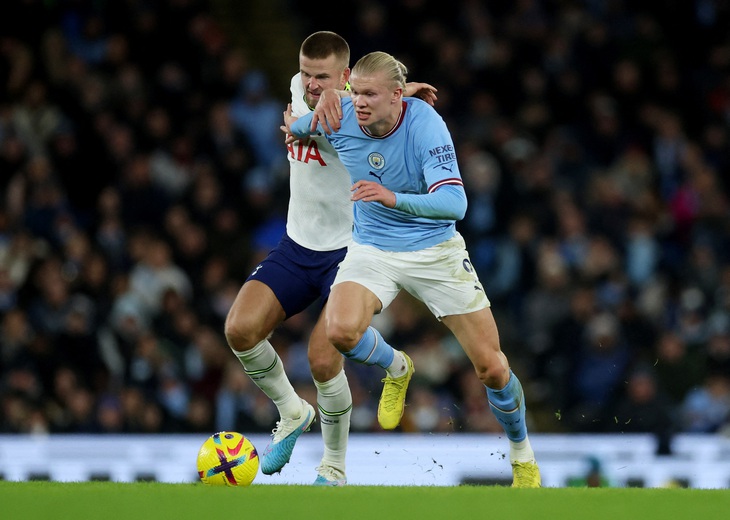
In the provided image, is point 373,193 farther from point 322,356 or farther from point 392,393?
point 392,393

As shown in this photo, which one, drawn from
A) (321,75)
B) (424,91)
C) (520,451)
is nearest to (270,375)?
(520,451)

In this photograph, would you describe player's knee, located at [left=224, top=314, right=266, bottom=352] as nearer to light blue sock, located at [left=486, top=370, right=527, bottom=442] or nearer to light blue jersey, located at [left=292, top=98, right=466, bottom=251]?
light blue jersey, located at [left=292, top=98, right=466, bottom=251]

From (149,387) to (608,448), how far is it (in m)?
4.25

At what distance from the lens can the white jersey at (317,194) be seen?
7.59 metres

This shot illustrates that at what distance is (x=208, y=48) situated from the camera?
15070 millimetres

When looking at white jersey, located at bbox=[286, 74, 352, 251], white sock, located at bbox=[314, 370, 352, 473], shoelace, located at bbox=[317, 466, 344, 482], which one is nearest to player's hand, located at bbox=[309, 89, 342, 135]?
white jersey, located at bbox=[286, 74, 352, 251]

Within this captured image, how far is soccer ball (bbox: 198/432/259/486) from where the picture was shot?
7289mm

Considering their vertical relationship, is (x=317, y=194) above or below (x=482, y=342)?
above

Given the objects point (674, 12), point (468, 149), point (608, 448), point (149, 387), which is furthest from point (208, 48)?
point (608, 448)

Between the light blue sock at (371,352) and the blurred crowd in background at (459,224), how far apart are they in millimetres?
4159

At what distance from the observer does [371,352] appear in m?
7.32

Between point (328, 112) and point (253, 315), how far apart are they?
1.22 metres

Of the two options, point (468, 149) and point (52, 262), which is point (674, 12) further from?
point (52, 262)

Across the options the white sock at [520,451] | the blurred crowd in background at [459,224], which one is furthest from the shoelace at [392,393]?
the blurred crowd in background at [459,224]
